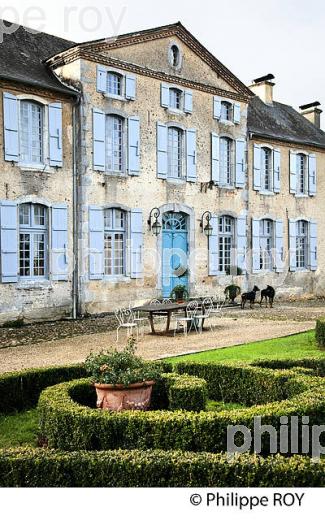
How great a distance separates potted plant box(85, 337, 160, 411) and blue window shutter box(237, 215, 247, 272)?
13.0 m

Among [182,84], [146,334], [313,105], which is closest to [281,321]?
[146,334]

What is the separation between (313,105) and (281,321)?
42.8ft

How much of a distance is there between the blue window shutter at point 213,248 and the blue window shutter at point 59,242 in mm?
4853

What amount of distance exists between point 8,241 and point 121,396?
26.9 ft

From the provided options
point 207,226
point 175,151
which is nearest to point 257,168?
point 207,226

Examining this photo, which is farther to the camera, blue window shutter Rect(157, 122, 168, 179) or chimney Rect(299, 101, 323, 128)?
chimney Rect(299, 101, 323, 128)

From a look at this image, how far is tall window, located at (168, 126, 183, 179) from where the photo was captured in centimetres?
1672

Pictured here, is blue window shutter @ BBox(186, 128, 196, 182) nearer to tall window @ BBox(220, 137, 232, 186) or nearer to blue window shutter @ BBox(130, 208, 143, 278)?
Answer: tall window @ BBox(220, 137, 232, 186)

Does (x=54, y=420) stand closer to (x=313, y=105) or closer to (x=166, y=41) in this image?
(x=166, y=41)

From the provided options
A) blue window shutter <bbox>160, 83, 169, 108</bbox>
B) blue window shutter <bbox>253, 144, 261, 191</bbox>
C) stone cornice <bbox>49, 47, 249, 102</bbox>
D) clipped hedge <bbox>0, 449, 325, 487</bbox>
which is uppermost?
stone cornice <bbox>49, 47, 249, 102</bbox>

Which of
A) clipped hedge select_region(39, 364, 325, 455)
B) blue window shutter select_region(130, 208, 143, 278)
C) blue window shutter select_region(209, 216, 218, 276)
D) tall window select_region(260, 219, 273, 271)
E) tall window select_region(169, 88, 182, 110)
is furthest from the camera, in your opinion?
tall window select_region(260, 219, 273, 271)

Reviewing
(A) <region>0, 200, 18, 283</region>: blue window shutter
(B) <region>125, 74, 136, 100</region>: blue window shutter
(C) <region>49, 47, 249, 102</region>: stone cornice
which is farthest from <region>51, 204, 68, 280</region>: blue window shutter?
(C) <region>49, 47, 249, 102</region>: stone cornice

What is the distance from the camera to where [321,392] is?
5.44 metres

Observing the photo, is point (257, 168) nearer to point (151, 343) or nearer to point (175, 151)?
point (175, 151)
